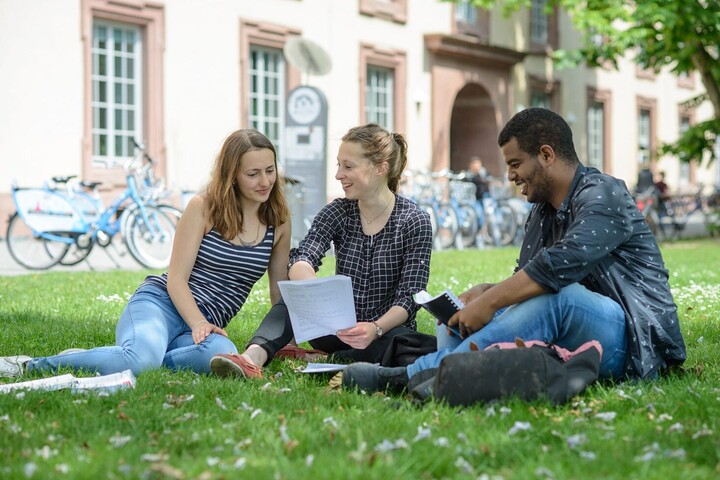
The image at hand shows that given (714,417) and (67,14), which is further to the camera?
(67,14)

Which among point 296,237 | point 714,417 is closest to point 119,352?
point 714,417

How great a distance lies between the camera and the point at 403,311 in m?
5.43

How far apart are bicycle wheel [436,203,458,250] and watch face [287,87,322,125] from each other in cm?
399

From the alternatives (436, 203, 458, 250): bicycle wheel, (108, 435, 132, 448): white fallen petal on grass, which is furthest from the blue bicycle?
(108, 435, 132, 448): white fallen petal on grass

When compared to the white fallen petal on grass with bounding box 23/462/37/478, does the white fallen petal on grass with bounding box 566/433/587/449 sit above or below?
below

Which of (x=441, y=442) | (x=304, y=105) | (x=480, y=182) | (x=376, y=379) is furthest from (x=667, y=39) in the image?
(x=441, y=442)

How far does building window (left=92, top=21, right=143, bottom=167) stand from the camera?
17.8 m

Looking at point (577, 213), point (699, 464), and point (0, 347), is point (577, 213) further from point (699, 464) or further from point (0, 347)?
point (0, 347)

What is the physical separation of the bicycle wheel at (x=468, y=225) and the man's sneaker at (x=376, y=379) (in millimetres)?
15234

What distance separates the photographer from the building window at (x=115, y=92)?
58.4 ft

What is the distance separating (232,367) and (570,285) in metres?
1.51

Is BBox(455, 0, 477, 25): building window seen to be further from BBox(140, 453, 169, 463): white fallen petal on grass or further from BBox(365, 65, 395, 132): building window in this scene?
BBox(140, 453, 169, 463): white fallen petal on grass

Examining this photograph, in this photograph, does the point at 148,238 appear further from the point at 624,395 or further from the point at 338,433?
the point at 338,433

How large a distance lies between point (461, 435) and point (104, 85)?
50.2ft
